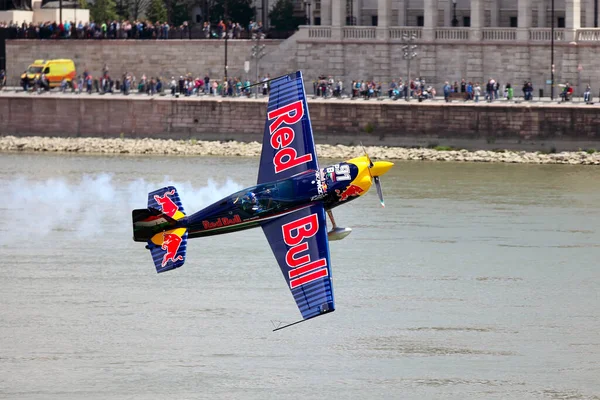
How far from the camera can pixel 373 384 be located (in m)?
35.3

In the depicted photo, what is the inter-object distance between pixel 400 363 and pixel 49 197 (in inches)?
901

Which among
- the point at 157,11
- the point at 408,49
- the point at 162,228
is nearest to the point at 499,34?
the point at 408,49

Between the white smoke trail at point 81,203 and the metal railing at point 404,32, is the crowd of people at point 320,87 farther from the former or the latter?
the white smoke trail at point 81,203

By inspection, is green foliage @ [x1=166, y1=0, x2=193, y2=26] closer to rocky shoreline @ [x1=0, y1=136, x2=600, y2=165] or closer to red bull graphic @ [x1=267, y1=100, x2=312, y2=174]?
rocky shoreline @ [x1=0, y1=136, x2=600, y2=165]

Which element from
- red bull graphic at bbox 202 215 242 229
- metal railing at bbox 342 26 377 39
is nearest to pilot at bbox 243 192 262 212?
red bull graphic at bbox 202 215 242 229

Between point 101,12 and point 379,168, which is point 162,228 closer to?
point 379,168

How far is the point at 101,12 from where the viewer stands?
88750 mm

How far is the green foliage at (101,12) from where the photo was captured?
8850 cm

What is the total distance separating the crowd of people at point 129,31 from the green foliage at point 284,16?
92.9 inches

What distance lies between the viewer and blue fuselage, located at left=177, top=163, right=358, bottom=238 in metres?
33.8

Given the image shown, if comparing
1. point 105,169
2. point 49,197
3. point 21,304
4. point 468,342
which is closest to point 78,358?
point 21,304

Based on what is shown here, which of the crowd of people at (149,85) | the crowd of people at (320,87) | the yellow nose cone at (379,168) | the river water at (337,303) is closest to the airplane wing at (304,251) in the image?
the yellow nose cone at (379,168)

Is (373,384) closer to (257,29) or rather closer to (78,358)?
(78,358)

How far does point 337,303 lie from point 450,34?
3750cm
